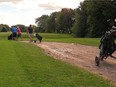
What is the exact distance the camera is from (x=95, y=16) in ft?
245

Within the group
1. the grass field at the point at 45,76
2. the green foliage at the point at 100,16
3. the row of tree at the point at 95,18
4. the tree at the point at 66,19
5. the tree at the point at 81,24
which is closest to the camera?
the grass field at the point at 45,76

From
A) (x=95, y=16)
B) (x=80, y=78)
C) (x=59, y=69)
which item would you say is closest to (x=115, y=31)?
(x=59, y=69)

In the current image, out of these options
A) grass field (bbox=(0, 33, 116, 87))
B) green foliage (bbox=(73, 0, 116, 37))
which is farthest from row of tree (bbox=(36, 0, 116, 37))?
grass field (bbox=(0, 33, 116, 87))

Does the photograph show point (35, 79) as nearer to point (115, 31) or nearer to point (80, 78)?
point (80, 78)

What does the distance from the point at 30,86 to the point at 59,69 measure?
362 centimetres

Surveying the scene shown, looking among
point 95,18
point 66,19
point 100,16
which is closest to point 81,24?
point 95,18

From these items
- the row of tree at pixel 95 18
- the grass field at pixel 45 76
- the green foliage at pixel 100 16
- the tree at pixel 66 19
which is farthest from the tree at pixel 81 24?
the grass field at pixel 45 76

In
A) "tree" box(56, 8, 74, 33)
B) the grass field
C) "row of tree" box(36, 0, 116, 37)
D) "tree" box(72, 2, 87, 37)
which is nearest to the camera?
the grass field

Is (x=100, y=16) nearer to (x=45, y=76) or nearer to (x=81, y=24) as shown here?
(x=81, y=24)

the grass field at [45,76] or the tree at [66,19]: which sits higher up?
the tree at [66,19]

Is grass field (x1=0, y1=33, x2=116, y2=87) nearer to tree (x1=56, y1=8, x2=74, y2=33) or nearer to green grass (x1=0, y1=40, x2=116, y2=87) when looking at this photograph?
green grass (x1=0, y1=40, x2=116, y2=87)

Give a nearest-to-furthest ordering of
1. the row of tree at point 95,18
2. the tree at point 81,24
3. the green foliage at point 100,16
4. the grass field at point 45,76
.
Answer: the grass field at point 45,76, the green foliage at point 100,16, the row of tree at point 95,18, the tree at point 81,24

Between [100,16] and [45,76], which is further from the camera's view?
[100,16]

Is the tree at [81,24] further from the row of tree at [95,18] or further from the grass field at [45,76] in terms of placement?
the grass field at [45,76]
